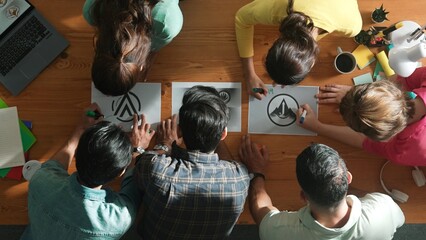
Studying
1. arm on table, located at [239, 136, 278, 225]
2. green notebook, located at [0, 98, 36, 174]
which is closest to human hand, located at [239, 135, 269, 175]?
arm on table, located at [239, 136, 278, 225]

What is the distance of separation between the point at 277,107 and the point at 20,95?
96cm

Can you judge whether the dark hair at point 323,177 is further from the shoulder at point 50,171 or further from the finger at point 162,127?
the shoulder at point 50,171

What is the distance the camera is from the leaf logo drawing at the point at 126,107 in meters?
1.50

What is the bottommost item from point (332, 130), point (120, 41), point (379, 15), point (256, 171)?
point (256, 171)

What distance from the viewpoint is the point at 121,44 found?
1.15m

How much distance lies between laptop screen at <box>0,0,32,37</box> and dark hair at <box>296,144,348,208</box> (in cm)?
113

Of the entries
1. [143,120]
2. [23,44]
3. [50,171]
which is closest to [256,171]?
[143,120]

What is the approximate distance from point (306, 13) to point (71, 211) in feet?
3.08

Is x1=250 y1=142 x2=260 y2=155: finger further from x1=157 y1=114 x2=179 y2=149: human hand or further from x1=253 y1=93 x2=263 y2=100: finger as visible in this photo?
x1=157 y1=114 x2=179 y2=149: human hand

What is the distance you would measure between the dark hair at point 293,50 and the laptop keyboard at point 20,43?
87 cm

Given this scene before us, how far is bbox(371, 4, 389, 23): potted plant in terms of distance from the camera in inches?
58.9

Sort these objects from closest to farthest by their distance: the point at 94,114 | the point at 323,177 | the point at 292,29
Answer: the point at 323,177
the point at 292,29
the point at 94,114

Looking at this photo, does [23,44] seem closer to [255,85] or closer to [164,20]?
[164,20]

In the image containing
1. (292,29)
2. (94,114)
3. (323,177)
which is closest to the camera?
(323,177)
